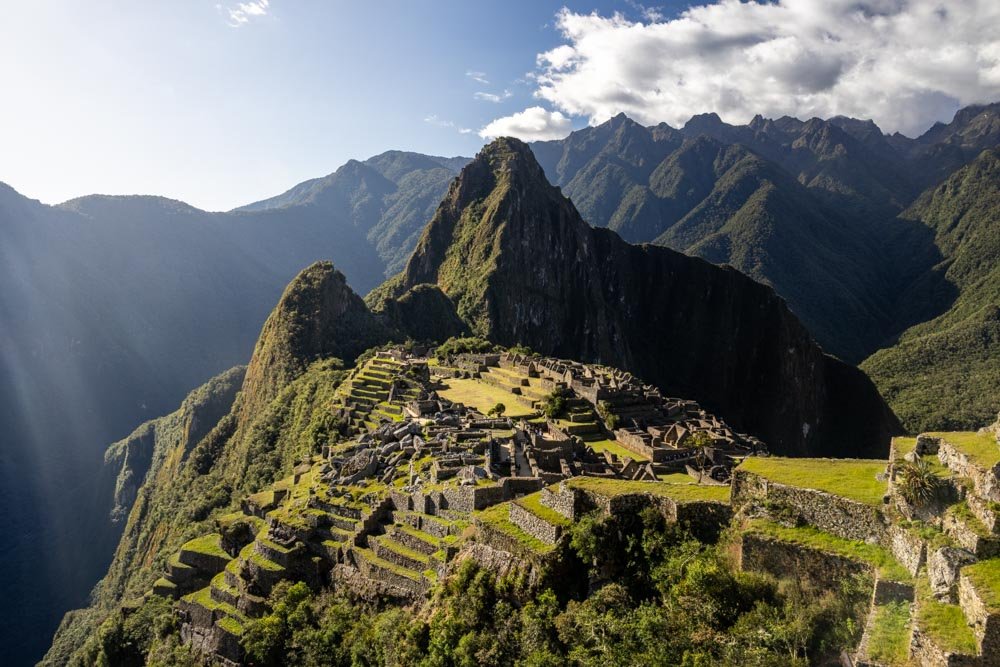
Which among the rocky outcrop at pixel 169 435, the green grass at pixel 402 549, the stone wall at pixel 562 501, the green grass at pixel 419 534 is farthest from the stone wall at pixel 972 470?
the rocky outcrop at pixel 169 435

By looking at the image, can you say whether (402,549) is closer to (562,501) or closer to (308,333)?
(562,501)

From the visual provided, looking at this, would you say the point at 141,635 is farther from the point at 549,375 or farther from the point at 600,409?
the point at 549,375

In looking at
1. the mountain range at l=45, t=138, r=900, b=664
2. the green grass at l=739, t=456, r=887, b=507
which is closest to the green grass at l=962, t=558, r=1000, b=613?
the green grass at l=739, t=456, r=887, b=507

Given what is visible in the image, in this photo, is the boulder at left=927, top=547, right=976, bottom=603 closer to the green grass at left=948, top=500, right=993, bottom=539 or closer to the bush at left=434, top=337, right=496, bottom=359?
the green grass at left=948, top=500, right=993, bottom=539

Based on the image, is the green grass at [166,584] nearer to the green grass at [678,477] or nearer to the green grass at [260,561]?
the green grass at [260,561]

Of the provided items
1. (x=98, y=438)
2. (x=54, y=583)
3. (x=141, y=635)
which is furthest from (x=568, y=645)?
(x=98, y=438)

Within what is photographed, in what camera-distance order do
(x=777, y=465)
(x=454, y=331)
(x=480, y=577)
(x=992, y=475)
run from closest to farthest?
(x=992, y=475) → (x=777, y=465) → (x=480, y=577) → (x=454, y=331)
